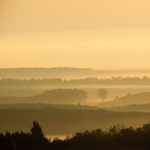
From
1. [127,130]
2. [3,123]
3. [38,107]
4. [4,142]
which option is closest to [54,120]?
[38,107]

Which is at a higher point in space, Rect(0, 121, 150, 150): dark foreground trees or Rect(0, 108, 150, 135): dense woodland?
Rect(0, 108, 150, 135): dense woodland

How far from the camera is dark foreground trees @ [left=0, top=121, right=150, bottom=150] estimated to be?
8994 cm

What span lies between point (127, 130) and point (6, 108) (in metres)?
94.0

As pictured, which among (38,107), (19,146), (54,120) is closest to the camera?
(19,146)

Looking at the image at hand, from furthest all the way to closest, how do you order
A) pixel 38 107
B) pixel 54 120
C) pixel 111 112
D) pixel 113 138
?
pixel 54 120 < pixel 38 107 < pixel 111 112 < pixel 113 138

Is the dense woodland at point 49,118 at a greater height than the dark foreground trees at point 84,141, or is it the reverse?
the dense woodland at point 49,118

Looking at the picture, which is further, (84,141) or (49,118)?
(49,118)

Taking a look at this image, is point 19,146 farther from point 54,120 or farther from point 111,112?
point 54,120

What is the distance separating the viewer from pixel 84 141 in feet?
319

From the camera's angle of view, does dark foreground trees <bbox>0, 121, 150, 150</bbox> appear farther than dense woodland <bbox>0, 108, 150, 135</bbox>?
No

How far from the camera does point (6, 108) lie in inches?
7475

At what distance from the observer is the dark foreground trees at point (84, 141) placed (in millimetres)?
89938

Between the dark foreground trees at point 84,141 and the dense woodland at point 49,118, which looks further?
the dense woodland at point 49,118

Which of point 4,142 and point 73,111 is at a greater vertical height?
point 73,111
